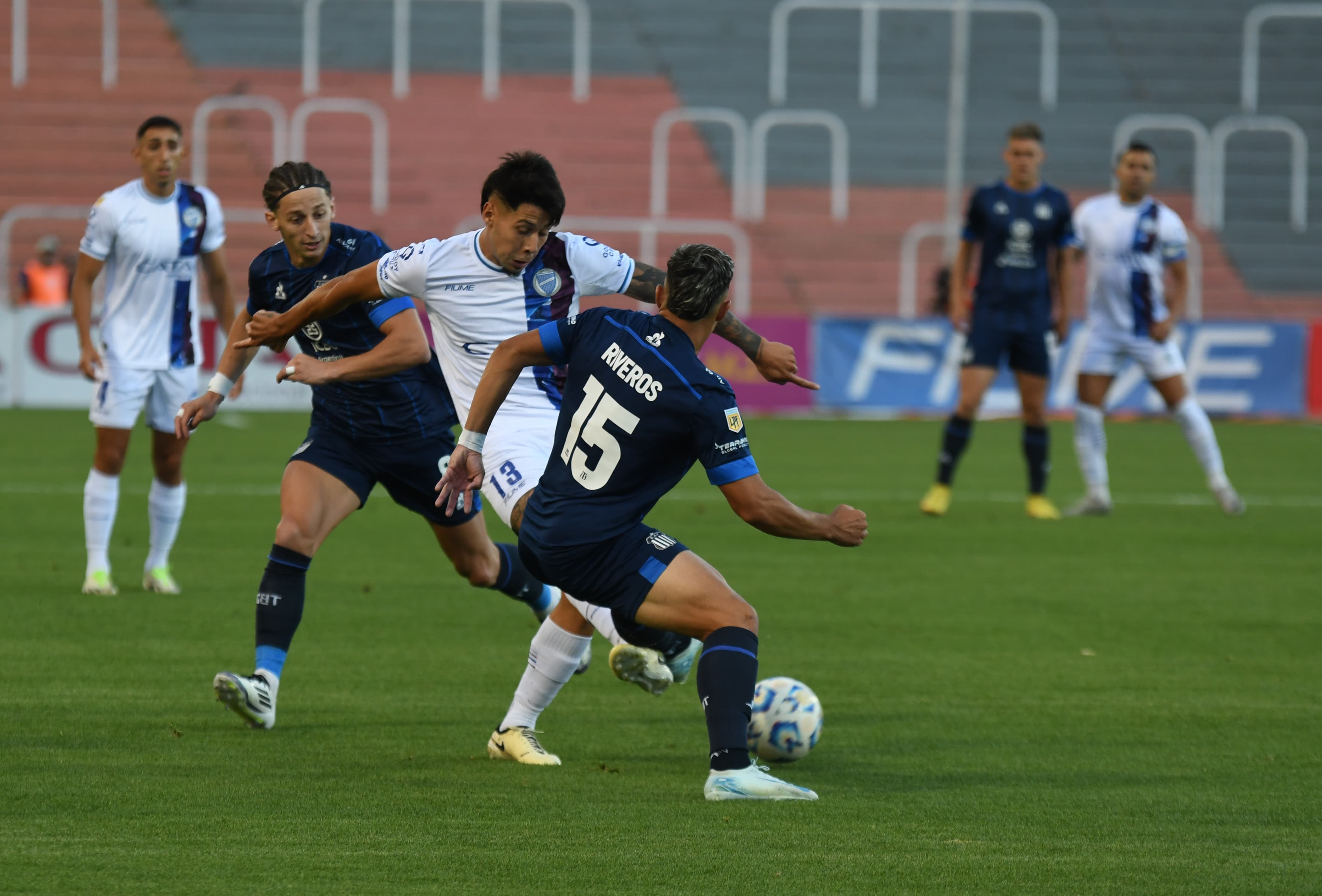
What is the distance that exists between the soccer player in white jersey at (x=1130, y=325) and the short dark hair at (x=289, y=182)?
24.5ft

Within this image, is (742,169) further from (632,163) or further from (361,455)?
(361,455)

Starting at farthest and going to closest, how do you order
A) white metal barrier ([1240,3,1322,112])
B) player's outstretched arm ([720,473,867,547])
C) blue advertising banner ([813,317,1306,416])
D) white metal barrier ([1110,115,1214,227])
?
white metal barrier ([1240,3,1322,112])
white metal barrier ([1110,115,1214,227])
blue advertising banner ([813,317,1306,416])
player's outstretched arm ([720,473,867,547])

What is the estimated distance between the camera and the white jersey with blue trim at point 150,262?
332 inches

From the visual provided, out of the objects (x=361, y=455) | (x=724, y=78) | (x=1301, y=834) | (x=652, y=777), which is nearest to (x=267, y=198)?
(x=361, y=455)

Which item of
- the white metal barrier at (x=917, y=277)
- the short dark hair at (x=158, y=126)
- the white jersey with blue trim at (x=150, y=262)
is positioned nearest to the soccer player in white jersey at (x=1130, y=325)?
the white jersey with blue trim at (x=150, y=262)

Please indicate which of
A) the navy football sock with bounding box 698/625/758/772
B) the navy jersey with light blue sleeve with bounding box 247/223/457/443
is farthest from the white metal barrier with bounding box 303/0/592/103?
the navy football sock with bounding box 698/625/758/772

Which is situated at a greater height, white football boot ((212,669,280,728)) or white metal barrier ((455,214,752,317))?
white metal barrier ((455,214,752,317))

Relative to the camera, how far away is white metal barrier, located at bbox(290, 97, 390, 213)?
2519 centimetres

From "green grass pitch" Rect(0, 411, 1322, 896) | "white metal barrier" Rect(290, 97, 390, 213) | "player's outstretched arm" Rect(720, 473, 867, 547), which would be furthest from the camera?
"white metal barrier" Rect(290, 97, 390, 213)

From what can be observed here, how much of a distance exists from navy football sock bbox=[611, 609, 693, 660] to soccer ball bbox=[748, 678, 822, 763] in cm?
30

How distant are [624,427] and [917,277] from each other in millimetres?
21317

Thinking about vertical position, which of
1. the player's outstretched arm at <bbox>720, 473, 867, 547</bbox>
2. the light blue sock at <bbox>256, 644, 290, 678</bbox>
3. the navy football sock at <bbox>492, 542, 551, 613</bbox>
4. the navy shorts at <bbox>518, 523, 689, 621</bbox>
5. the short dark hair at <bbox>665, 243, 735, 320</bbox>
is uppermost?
the short dark hair at <bbox>665, 243, 735, 320</bbox>

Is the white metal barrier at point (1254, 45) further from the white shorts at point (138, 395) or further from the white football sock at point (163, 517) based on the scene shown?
the white football sock at point (163, 517)

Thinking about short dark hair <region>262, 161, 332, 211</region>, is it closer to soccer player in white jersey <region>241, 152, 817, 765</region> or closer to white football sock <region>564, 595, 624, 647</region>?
soccer player in white jersey <region>241, 152, 817, 765</region>
